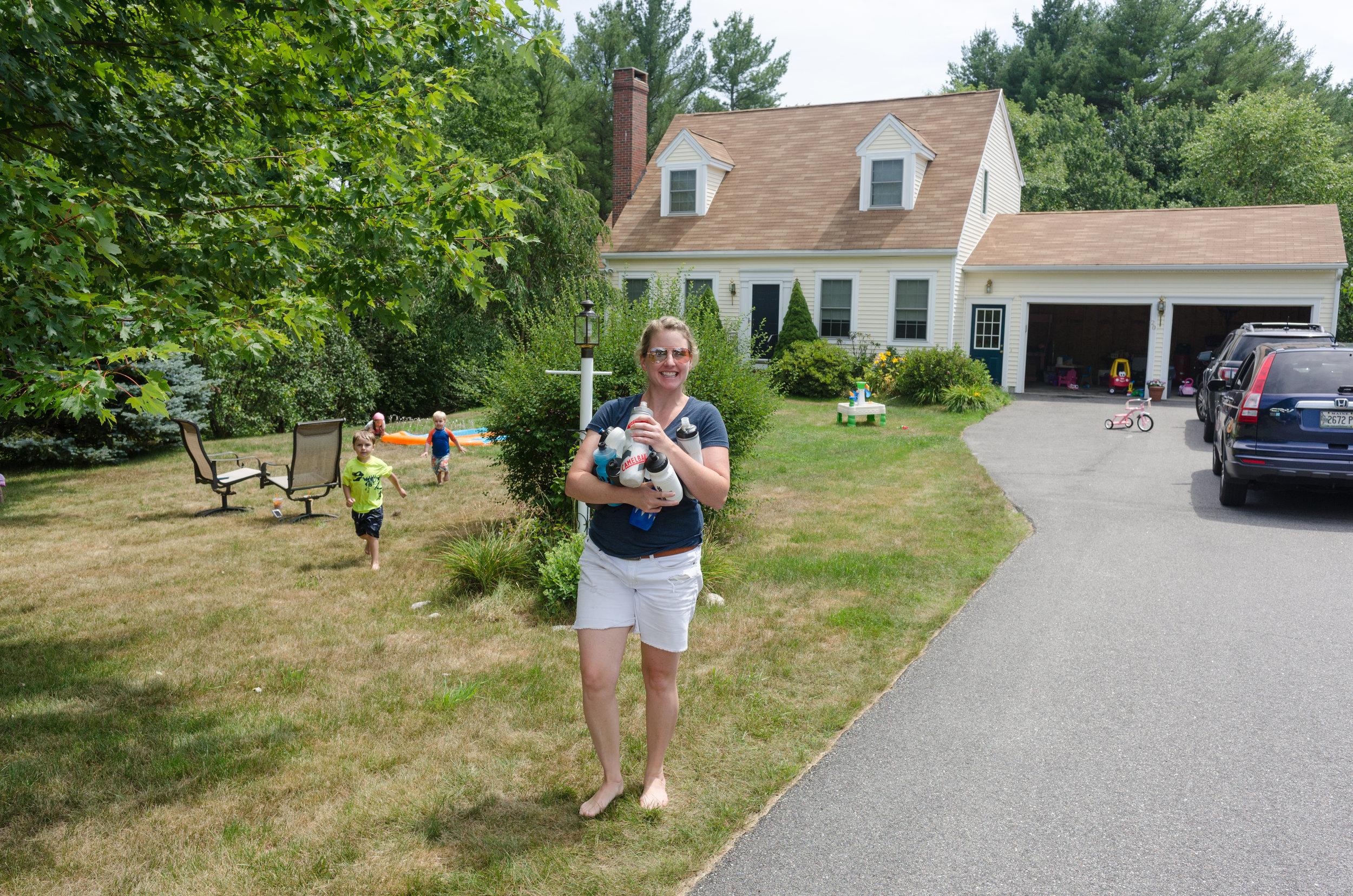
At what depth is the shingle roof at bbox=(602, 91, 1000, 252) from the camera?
23.9 metres

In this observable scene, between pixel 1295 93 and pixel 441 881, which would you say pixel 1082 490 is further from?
pixel 1295 93

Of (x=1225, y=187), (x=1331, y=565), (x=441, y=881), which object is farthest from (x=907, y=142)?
(x=441, y=881)

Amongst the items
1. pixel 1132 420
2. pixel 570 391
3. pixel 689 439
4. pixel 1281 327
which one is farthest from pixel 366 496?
pixel 1281 327

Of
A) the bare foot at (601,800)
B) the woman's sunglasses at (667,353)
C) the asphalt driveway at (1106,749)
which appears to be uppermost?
the woman's sunglasses at (667,353)

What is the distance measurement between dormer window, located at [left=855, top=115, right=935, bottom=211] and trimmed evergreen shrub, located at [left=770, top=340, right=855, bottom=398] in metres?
4.78

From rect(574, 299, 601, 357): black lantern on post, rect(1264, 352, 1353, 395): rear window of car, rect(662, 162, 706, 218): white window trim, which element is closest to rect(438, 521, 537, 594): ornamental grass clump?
rect(574, 299, 601, 357): black lantern on post

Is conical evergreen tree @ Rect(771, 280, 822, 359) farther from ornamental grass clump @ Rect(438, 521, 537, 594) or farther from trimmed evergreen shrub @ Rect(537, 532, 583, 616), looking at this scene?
trimmed evergreen shrub @ Rect(537, 532, 583, 616)

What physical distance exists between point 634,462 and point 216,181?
11.9ft

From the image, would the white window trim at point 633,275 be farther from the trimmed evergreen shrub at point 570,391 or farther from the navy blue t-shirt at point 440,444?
the trimmed evergreen shrub at point 570,391

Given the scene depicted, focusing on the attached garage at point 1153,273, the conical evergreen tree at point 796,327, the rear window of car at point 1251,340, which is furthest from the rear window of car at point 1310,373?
the conical evergreen tree at point 796,327

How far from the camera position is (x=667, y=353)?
3705 mm

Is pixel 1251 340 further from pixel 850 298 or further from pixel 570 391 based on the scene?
pixel 570 391

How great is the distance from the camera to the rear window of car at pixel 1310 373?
32.6ft

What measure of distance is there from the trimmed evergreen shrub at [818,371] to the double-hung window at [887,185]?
4696mm
